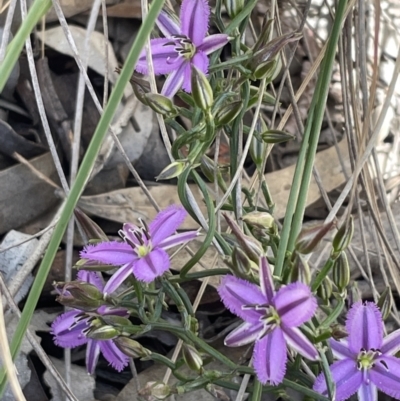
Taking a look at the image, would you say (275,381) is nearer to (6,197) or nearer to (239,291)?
(239,291)

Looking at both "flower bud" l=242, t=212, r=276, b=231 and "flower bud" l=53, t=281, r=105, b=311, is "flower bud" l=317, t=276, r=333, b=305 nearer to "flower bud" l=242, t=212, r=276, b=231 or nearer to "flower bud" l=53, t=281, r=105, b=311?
"flower bud" l=242, t=212, r=276, b=231

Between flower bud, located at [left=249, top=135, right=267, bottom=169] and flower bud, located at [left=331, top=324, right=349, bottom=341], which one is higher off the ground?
flower bud, located at [left=249, top=135, right=267, bottom=169]

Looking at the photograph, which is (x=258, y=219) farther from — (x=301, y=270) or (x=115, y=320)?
(x=115, y=320)

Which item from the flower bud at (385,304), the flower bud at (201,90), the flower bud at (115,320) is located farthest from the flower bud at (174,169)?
the flower bud at (385,304)

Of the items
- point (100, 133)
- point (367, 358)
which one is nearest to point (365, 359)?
point (367, 358)

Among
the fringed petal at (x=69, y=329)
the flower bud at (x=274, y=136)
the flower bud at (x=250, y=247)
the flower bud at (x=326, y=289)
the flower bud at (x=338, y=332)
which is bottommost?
the fringed petal at (x=69, y=329)

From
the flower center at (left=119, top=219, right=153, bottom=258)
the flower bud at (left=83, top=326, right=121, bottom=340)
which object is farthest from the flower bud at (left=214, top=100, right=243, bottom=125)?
the flower bud at (left=83, top=326, right=121, bottom=340)

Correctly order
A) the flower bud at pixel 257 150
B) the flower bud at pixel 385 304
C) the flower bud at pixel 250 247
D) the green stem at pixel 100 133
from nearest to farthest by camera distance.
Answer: the green stem at pixel 100 133, the flower bud at pixel 250 247, the flower bud at pixel 385 304, the flower bud at pixel 257 150

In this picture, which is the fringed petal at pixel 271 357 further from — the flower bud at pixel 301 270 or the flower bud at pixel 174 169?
the flower bud at pixel 174 169
